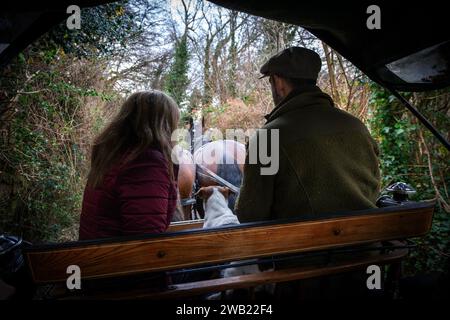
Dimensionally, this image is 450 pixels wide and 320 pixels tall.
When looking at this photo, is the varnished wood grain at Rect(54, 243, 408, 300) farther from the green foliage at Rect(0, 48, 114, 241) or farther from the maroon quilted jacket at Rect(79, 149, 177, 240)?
the green foliage at Rect(0, 48, 114, 241)

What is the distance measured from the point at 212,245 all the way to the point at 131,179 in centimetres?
54

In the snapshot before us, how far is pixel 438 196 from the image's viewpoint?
3.53 m

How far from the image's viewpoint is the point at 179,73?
1320cm

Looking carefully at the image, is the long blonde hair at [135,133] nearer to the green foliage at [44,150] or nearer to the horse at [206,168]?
the horse at [206,168]

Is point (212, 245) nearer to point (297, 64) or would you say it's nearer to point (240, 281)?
point (240, 281)

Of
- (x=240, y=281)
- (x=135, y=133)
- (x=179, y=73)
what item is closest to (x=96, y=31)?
(x=135, y=133)

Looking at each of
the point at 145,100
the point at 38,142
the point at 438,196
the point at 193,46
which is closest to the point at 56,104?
the point at 38,142

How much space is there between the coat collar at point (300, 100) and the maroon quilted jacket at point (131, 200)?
0.73 meters

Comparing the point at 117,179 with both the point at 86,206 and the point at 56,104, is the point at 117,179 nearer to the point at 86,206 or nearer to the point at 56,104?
the point at 86,206

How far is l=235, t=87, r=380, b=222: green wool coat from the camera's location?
169 cm

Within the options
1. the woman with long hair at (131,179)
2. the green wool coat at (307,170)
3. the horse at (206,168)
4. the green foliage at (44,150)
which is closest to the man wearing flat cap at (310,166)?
the green wool coat at (307,170)

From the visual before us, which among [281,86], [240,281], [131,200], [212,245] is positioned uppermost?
[281,86]

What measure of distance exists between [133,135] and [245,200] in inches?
29.2

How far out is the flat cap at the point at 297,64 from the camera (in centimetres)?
189
